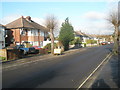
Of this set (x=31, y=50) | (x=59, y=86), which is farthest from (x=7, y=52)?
(x=59, y=86)

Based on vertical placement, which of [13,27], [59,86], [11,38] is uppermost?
[13,27]

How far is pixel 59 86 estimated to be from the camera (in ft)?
23.1

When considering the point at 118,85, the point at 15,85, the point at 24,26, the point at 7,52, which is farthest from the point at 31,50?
the point at 118,85

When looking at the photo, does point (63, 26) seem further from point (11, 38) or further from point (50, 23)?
point (11, 38)

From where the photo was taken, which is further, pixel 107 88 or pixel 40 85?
pixel 40 85

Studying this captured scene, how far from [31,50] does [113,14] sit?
1524cm

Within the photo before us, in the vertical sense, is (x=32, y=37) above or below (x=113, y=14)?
below

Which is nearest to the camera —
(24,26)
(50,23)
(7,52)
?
(7,52)

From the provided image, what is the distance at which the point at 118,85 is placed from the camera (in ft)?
23.4

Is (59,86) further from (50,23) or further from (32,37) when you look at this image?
(32,37)

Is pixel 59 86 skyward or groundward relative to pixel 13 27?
groundward

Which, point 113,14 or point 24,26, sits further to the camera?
point 24,26

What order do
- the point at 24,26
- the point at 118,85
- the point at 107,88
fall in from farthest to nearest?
1. the point at 24,26
2. the point at 118,85
3. the point at 107,88

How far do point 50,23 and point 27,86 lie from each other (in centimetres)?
2348
